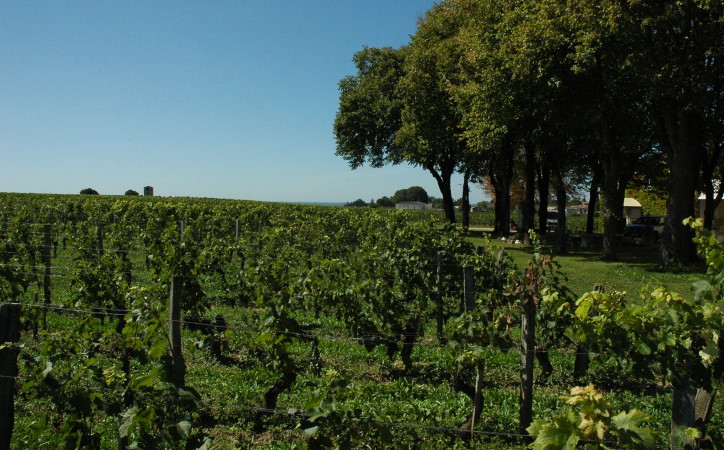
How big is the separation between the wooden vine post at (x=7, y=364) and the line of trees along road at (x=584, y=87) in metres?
10.4

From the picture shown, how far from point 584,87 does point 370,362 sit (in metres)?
13.9

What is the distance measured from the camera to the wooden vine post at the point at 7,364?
3.60 meters

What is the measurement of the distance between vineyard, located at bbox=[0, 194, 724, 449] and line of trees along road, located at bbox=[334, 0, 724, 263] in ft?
19.3

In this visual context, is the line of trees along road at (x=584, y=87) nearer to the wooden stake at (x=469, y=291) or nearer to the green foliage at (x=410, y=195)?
the wooden stake at (x=469, y=291)

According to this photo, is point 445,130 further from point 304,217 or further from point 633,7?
point 633,7

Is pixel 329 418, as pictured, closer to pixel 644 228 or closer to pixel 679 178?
pixel 679 178

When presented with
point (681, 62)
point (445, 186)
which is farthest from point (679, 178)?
point (445, 186)

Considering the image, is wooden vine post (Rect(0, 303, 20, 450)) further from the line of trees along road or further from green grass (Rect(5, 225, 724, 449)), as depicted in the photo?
the line of trees along road

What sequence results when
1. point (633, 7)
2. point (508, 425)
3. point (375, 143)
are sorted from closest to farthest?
point (508, 425)
point (633, 7)
point (375, 143)

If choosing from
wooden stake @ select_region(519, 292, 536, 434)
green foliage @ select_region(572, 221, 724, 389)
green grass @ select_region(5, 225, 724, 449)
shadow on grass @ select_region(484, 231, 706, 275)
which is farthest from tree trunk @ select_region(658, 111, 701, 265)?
green foliage @ select_region(572, 221, 724, 389)

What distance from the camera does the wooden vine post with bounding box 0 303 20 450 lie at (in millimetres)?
3596

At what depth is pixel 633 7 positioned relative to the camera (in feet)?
44.6

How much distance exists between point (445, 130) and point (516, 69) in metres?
9.33

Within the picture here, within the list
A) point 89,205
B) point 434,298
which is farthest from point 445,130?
point 434,298
